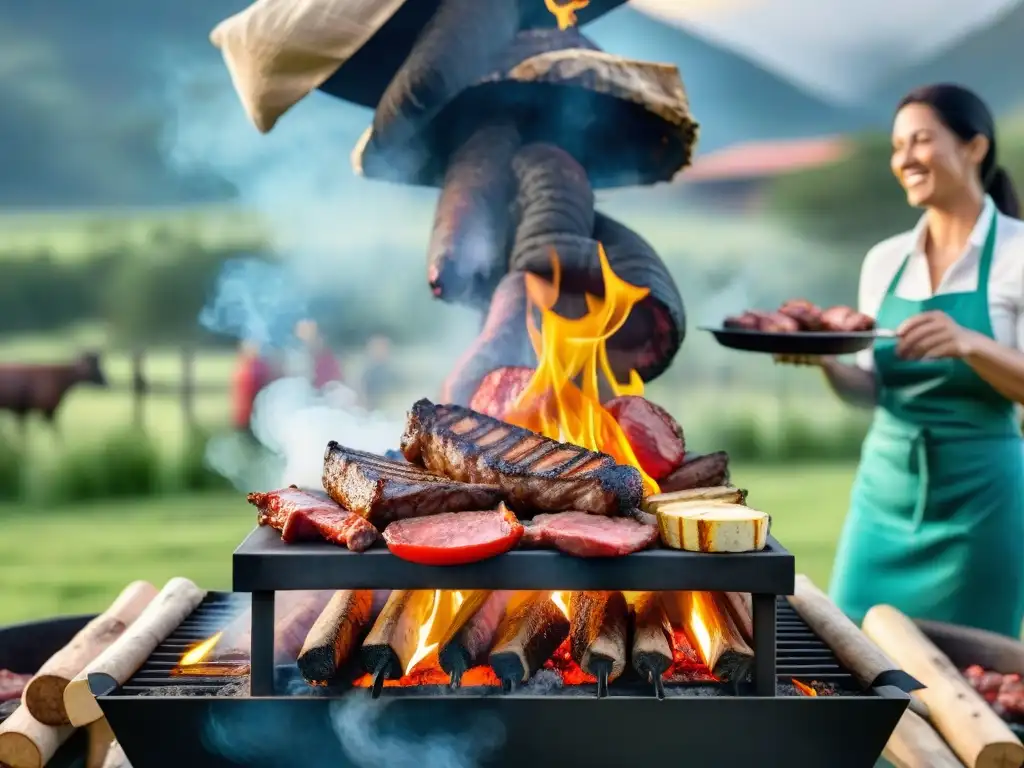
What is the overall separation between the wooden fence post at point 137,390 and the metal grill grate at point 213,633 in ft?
33.8

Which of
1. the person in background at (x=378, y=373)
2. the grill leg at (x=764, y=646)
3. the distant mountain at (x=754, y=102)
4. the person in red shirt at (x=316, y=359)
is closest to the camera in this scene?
the grill leg at (x=764, y=646)

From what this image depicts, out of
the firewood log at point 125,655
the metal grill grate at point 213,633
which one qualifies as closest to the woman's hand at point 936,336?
the metal grill grate at point 213,633

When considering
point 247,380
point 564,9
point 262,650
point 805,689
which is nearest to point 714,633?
point 805,689

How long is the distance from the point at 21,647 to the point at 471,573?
1.79 meters

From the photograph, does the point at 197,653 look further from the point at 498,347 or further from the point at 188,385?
the point at 188,385

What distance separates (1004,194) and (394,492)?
3081 millimetres

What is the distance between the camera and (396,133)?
2982 mm

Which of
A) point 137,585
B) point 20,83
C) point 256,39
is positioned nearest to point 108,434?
point 20,83

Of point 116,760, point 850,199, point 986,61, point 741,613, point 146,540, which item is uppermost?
point 986,61

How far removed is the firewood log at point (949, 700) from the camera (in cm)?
251

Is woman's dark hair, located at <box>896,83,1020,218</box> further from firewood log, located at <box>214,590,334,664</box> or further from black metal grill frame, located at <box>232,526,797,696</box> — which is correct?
firewood log, located at <box>214,590,334,664</box>

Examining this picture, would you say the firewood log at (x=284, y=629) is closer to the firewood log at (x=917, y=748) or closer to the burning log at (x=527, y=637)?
the burning log at (x=527, y=637)

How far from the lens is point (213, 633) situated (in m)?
2.83

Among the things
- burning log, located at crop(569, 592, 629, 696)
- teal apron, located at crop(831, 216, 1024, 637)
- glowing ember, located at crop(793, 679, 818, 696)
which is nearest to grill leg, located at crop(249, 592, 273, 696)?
burning log, located at crop(569, 592, 629, 696)
